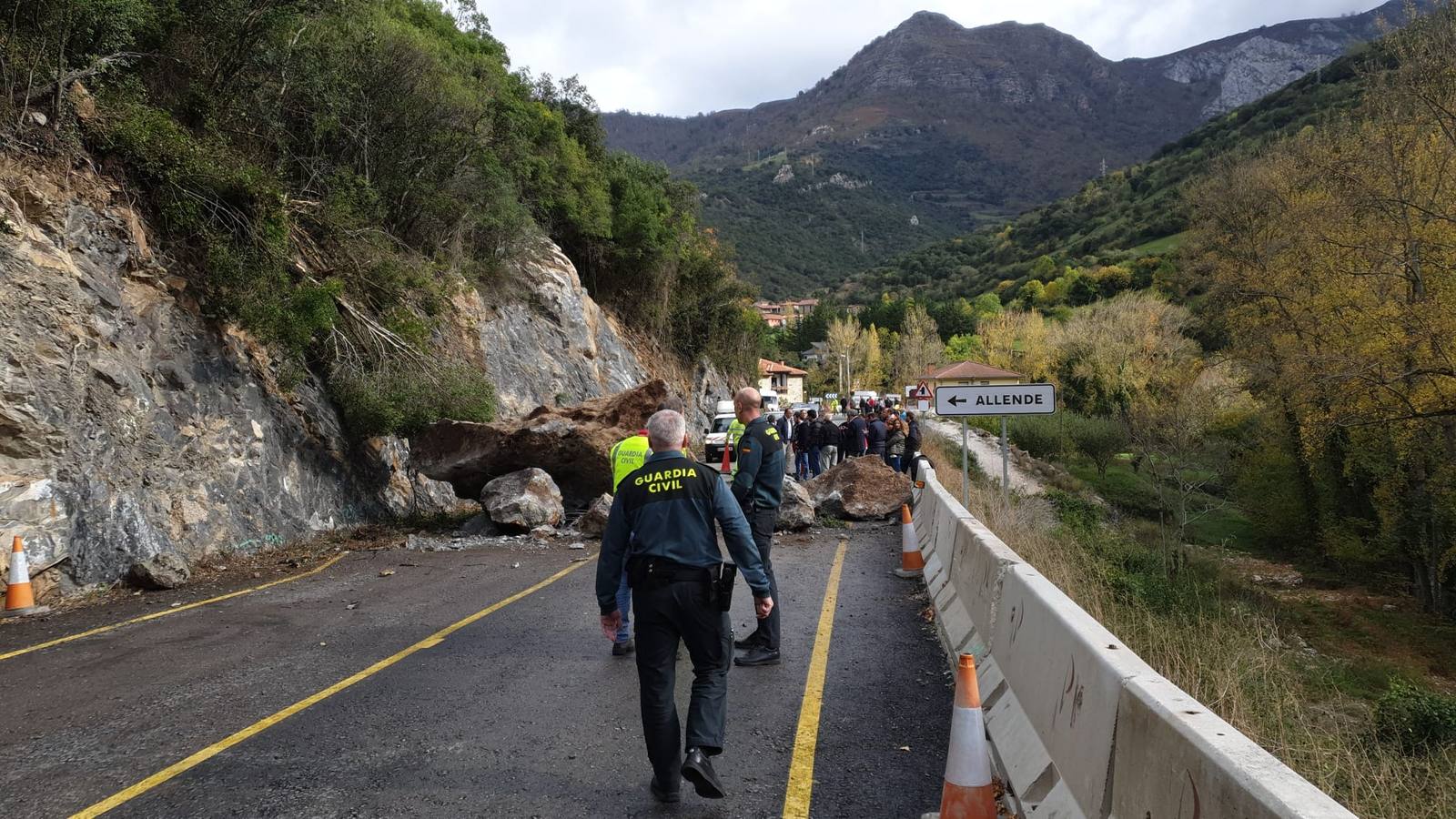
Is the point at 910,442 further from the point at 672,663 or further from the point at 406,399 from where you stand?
the point at 672,663

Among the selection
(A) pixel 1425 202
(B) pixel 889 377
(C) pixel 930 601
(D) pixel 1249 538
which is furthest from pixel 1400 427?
(B) pixel 889 377

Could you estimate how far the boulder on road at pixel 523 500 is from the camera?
13.4 meters

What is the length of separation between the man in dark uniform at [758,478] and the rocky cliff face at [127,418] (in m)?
7.51

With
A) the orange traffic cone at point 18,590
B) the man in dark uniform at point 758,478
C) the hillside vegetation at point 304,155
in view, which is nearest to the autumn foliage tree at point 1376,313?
the man in dark uniform at point 758,478

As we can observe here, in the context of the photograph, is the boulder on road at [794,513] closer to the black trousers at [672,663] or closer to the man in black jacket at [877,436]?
the man in black jacket at [877,436]

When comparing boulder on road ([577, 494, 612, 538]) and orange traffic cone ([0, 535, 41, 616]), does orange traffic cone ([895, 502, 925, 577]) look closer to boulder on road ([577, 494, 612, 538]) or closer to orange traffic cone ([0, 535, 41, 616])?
boulder on road ([577, 494, 612, 538])

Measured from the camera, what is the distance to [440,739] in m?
4.79

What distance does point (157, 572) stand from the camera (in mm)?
9367

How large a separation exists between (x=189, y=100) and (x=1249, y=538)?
36664 mm

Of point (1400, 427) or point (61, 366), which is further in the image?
point (1400, 427)

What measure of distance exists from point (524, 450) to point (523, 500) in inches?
44.8

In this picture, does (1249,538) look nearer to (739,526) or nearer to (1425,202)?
(1425,202)

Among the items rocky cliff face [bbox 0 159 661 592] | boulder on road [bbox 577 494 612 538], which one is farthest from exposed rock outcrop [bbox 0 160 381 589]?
boulder on road [bbox 577 494 612 538]

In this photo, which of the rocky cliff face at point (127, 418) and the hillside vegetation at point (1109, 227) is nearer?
the rocky cliff face at point (127, 418)
